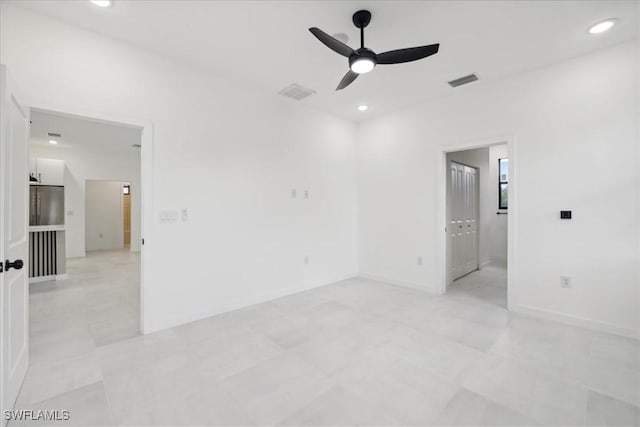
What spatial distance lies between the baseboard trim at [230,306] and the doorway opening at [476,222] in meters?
2.18

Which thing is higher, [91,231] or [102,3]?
[102,3]

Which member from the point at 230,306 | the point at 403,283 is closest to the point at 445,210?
the point at 403,283

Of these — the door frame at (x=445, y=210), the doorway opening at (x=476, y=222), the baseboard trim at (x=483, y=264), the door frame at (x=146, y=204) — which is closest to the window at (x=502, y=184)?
the doorway opening at (x=476, y=222)

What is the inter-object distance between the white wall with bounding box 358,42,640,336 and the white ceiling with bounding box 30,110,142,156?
4976 mm

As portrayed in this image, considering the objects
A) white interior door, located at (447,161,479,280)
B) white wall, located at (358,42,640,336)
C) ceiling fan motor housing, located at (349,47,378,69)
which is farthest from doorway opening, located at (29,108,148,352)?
white interior door, located at (447,161,479,280)

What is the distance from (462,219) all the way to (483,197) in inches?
59.7

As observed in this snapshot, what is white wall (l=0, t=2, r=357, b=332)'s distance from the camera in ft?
8.18

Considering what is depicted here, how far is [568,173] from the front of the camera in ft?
10.2

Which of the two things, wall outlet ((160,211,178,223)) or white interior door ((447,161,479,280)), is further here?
white interior door ((447,161,479,280))

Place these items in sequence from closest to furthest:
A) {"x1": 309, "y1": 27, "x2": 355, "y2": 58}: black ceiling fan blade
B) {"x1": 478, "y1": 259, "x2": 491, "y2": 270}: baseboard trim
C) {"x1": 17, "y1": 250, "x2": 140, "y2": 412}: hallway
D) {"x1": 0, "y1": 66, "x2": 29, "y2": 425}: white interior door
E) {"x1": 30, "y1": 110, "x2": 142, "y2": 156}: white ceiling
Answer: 1. {"x1": 0, "y1": 66, "x2": 29, "y2": 425}: white interior door
2. {"x1": 309, "y1": 27, "x2": 355, "y2": 58}: black ceiling fan blade
3. {"x1": 17, "y1": 250, "x2": 140, "y2": 412}: hallway
4. {"x1": 30, "y1": 110, "x2": 142, "y2": 156}: white ceiling
5. {"x1": 478, "y1": 259, "x2": 491, "y2": 270}: baseboard trim

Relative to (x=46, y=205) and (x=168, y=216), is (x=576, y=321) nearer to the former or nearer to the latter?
(x=168, y=216)

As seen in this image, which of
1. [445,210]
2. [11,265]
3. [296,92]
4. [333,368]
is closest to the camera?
[11,265]

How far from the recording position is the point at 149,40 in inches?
109

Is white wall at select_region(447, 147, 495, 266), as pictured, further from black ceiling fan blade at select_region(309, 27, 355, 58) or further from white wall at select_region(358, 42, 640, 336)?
black ceiling fan blade at select_region(309, 27, 355, 58)
